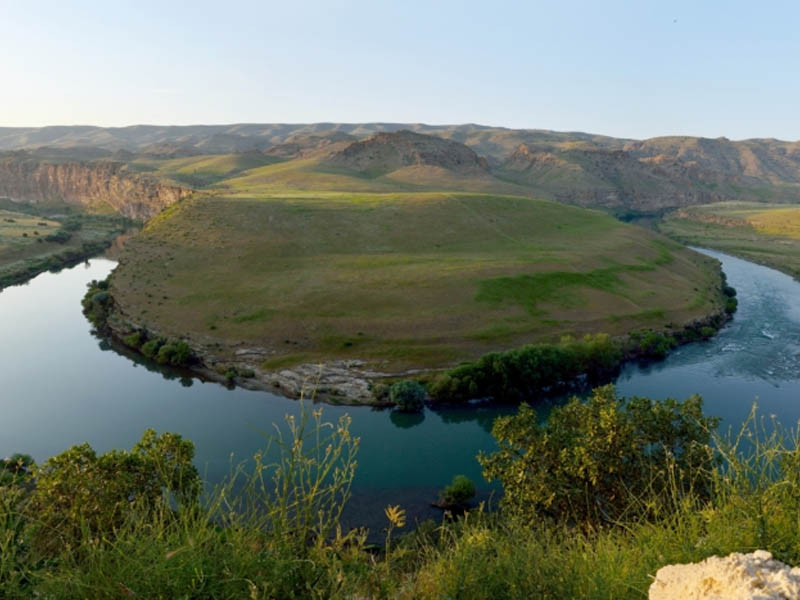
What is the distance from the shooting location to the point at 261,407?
50.2m

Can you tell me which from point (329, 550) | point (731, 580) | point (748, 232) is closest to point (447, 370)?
point (329, 550)

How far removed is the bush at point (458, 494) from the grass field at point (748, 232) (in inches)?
4238

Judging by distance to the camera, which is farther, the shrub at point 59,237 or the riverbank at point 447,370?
the shrub at point 59,237

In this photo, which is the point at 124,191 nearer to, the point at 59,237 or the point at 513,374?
the point at 59,237

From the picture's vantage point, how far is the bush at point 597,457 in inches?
859

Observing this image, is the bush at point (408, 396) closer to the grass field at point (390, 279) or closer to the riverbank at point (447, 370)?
the riverbank at point (447, 370)

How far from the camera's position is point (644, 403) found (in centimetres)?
2500

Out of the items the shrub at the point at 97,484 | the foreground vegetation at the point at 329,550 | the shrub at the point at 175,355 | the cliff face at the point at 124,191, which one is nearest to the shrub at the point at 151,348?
the shrub at the point at 175,355

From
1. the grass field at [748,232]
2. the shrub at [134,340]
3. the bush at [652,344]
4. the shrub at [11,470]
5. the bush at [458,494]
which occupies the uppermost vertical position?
the grass field at [748,232]

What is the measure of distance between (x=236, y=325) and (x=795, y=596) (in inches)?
2533

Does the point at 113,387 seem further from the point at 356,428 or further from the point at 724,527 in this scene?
the point at 724,527

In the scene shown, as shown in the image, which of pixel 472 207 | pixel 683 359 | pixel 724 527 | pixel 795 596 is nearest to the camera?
pixel 795 596

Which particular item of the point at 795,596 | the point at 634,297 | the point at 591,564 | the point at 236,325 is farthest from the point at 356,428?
the point at 634,297

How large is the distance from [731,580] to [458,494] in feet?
95.4
